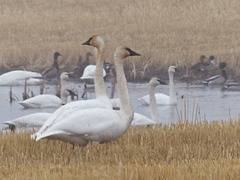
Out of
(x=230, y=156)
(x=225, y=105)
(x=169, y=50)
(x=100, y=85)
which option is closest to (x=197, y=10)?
(x=169, y=50)

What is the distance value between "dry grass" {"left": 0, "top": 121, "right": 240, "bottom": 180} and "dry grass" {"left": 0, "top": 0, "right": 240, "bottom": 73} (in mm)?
12080

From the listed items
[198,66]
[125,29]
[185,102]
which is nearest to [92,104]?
[185,102]

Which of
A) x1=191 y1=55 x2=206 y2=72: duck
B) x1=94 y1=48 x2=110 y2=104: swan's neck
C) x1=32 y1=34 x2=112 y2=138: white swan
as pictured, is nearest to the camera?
x1=32 y1=34 x2=112 y2=138: white swan

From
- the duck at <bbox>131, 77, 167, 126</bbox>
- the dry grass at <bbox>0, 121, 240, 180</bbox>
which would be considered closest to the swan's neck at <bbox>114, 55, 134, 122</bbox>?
the dry grass at <bbox>0, 121, 240, 180</bbox>

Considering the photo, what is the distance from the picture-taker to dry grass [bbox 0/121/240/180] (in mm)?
5285

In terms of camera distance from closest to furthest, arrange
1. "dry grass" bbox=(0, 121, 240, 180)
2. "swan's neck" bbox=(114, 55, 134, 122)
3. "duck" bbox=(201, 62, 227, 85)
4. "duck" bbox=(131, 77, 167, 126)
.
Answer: "dry grass" bbox=(0, 121, 240, 180)
"swan's neck" bbox=(114, 55, 134, 122)
"duck" bbox=(131, 77, 167, 126)
"duck" bbox=(201, 62, 227, 85)

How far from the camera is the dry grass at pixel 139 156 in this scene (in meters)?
5.29

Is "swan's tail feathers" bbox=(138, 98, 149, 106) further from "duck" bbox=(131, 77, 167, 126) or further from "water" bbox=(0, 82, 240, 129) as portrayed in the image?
"duck" bbox=(131, 77, 167, 126)

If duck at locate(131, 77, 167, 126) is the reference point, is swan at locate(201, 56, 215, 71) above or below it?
below

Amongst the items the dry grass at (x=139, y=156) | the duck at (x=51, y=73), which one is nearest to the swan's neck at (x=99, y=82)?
the dry grass at (x=139, y=156)

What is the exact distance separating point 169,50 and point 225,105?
650cm

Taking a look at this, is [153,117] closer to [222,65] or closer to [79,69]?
[222,65]

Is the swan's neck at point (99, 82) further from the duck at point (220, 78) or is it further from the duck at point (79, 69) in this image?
the duck at point (79, 69)

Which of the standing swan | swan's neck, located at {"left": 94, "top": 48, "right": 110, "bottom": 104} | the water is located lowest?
the water
